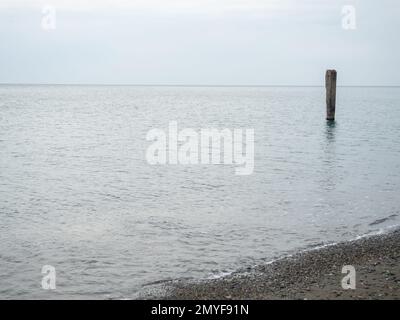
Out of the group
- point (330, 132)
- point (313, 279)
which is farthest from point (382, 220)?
point (330, 132)

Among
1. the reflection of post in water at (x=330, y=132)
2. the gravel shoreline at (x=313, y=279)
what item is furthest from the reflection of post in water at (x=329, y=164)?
the gravel shoreline at (x=313, y=279)

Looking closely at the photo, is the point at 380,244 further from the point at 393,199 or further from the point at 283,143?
the point at 283,143

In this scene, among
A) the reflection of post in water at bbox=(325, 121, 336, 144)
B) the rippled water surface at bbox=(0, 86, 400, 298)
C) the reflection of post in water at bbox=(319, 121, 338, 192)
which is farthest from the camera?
the reflection of post in water at bbox=(325, 121, 336, 144)

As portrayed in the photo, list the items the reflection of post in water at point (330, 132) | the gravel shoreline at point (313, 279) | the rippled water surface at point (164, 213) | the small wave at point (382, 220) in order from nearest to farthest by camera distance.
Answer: the gravel shoreline at point (313, 279) → the rippled water surface at point (164, 213) → the small wave at point (382, 220) → the reflection of post in water at point (330, 132)

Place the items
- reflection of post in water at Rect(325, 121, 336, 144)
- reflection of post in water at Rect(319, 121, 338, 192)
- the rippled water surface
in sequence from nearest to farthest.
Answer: the rippled water surface
reflection of post in water at Rect(319, 121, 338, 192)
reflection of post in water at Rect(325, 121, 336, 144)

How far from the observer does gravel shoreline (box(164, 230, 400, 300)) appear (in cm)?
917

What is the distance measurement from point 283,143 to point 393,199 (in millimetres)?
20496

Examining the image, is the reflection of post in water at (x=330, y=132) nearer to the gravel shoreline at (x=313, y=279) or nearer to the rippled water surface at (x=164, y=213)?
the rippled water surface at (x=164, y=213)

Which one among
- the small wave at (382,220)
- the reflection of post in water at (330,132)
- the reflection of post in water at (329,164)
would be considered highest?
the reflection of post in water at (330,132)

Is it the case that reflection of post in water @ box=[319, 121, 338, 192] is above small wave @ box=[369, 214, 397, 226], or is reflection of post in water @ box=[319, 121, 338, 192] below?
above

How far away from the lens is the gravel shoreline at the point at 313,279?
9.17m

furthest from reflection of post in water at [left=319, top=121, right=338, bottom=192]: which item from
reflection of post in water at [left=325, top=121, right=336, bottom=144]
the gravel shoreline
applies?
the gravel shoreline

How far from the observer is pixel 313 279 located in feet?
32.8

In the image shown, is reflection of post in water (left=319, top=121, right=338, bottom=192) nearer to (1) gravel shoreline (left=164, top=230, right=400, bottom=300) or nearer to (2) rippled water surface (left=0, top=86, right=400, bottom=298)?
(2) rippled water surface (left=0, top=86, right=400, bottom=298)
